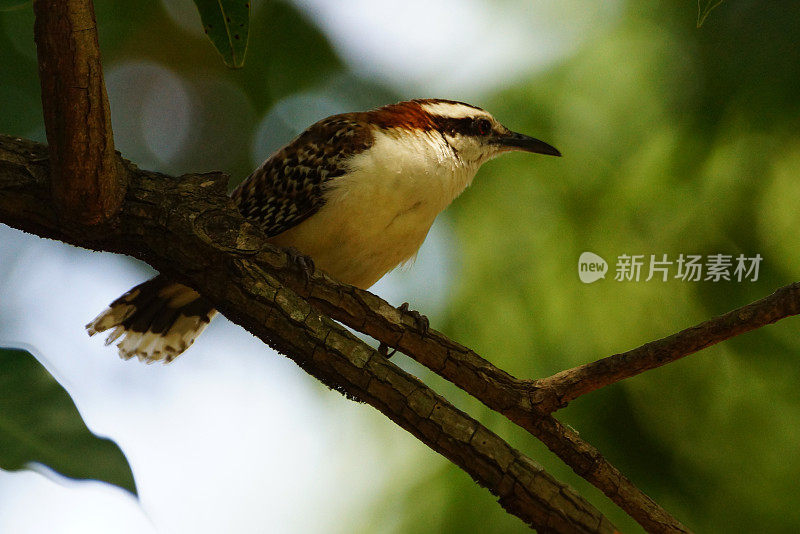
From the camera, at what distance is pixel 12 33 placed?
7.17ft

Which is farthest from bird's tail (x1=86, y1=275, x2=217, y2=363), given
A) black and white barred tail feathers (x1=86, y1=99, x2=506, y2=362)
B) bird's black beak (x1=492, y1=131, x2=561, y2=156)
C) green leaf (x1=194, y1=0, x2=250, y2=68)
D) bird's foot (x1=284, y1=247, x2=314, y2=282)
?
bird's black beak (x1=492, y1=131, x2=561, y2=156)

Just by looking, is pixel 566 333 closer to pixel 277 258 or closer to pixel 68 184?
pixel 277 258

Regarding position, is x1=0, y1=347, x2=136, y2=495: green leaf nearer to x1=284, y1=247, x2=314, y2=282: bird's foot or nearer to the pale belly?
x1=284, y1=247, x2=314, y2=282: bird's foot

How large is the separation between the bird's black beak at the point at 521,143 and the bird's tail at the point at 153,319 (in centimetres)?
91

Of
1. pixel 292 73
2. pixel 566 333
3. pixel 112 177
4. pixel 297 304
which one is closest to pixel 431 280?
pixel 566 333

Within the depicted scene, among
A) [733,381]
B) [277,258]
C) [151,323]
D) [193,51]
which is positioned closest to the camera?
[277,258]

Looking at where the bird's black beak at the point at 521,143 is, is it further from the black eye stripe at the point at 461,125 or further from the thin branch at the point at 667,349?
the thin branch at the point at 667,349

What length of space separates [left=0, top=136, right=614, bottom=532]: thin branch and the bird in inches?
15.1

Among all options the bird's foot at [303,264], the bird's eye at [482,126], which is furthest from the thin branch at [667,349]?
the bird's eye at [482,126]

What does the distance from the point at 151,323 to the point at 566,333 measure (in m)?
1.20

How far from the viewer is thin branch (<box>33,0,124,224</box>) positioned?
1.12 meters

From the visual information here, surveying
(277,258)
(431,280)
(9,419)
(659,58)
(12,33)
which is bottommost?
(9,419)

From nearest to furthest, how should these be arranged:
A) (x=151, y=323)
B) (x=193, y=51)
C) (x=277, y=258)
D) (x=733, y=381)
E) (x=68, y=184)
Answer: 1. (x=68, y=184)
2. (x=277, y=258)
3. (x=151, y=323)
4. (x=733, y=381)
5. (x=193, y=51)

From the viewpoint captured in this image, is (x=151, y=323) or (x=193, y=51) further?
(x=193, y=51)
